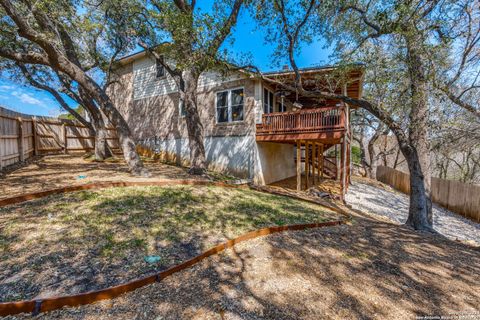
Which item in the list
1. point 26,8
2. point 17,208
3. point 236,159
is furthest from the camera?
point 236,159

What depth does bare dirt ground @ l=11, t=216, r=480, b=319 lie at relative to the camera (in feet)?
7.09

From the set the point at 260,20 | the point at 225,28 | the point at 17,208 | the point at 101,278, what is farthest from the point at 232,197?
the point at 260,20

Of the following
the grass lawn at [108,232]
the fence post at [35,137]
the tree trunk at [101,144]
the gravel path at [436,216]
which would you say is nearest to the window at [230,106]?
the tree trunk at [101,144]

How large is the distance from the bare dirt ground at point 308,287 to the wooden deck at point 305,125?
5.81 metres

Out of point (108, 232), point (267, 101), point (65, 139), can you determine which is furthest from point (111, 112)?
point (65, 139)

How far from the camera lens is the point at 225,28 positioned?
702 centimetres

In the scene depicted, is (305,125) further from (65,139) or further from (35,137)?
(65,139)

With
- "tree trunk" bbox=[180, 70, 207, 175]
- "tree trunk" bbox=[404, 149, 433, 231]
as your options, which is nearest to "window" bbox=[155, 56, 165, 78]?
"tree trunk" bbox=[180, 70, 207, 175]

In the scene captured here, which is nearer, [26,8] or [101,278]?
[101,278]

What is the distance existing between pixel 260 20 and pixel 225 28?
1293 millimetres

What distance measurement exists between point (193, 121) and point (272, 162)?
518cm

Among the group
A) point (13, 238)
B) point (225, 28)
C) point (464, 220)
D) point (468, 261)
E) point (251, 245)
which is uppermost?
point (225, 28)

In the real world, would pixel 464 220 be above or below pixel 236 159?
below

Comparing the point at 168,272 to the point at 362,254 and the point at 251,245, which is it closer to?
the point at 251,245
